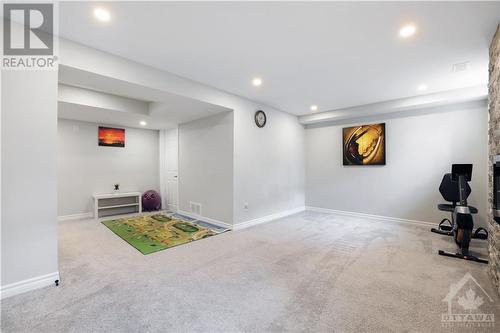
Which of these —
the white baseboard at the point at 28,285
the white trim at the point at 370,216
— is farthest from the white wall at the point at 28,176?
the white trim at the point at 370,216

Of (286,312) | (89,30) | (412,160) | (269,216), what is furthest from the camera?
(269,216)

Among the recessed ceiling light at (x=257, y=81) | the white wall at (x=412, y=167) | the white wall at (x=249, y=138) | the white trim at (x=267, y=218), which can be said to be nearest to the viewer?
the white wall at (x=249, y=138)

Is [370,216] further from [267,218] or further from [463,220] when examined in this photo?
[267,218]

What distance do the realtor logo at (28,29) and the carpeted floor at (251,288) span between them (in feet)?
7.94

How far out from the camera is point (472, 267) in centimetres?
273

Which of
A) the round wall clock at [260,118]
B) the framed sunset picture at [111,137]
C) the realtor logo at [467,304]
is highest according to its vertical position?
the round wall clock at [260,118]

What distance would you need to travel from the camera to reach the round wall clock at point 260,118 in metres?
4.91

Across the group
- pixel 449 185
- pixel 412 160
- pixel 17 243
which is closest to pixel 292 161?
pixel 412 160

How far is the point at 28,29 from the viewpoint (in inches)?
89.7

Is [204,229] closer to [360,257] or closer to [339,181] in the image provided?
[360,257]

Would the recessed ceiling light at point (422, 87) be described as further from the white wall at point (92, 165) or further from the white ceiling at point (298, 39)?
the white wall at point (92, 165)

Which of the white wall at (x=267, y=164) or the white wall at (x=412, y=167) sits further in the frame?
the white wall at (x=267, y=164)

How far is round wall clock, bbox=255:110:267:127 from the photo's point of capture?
4910mm

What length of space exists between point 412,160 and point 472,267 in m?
2.60
